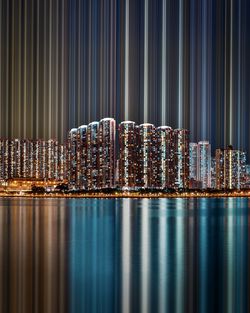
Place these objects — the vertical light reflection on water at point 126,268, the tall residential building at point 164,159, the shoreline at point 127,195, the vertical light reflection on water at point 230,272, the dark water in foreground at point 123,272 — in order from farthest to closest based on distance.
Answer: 1. the tall residential building at point 164,159
2. the shoreline at point 127,195
3. the vertical light reflection on water at point 126,268
4. the dark water in foreground at point 123,272
5. the vertical light reflection on water at point 230,272

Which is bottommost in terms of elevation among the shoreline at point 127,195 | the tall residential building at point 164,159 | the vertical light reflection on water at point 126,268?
the shoreline at point 127,195

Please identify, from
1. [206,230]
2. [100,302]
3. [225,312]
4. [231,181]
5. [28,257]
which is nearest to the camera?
[225,312]

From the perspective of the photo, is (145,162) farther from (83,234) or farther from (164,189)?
(83,234)

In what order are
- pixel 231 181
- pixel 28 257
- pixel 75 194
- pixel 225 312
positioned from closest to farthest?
1. pixel 225 312
2. pixel 28 257
3. pixel 75 194
4. pixel 231 181

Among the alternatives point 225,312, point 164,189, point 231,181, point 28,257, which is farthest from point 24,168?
point 225,312

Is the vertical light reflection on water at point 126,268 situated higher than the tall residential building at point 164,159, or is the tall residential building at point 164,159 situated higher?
the tall residential building at point 164,159

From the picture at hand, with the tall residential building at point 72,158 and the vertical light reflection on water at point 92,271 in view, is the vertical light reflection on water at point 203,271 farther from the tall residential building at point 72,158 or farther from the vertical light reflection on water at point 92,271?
the tall residential building at point 72,158

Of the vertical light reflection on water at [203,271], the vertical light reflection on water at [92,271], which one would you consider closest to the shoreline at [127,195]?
the vertical light reflection on water at [92,271]
